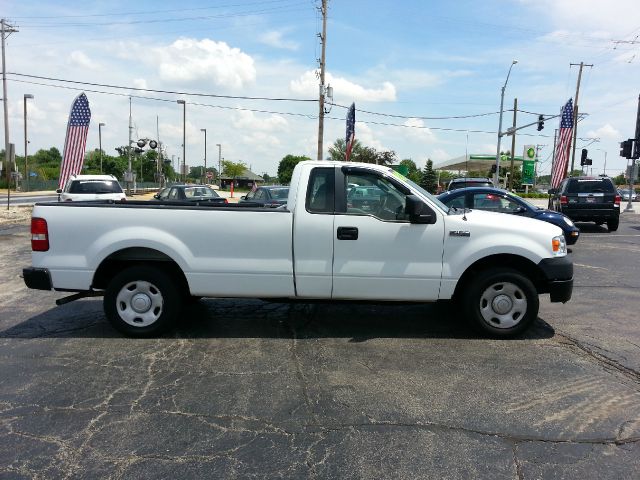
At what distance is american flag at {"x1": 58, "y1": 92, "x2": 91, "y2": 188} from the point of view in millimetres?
21859

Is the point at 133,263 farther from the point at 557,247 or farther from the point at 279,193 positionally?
the point at 279,193

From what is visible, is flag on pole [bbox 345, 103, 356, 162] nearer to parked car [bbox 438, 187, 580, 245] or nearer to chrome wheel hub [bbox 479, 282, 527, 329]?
parked car [bbox 438, 187, 580, 245]

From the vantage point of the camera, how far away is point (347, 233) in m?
5.30

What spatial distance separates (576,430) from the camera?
3.59 meters

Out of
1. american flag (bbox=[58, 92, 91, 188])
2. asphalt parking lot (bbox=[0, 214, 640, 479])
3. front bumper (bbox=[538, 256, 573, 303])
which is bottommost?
asphalt parking lot (bbox=[0, 214, 640, 479])

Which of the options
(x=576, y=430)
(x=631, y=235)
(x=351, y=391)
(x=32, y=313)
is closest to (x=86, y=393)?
(x=351, y=391)

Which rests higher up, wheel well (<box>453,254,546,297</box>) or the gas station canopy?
the gas station canopy

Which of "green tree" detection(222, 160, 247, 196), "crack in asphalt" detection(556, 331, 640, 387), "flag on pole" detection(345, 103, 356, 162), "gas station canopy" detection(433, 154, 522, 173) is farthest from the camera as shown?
"green tree" detection(222, 160, 247, 196)

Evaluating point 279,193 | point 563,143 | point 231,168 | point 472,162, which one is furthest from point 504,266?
point 231,168

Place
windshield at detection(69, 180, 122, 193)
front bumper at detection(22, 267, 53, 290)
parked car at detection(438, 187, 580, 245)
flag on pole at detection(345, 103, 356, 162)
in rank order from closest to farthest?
front bumper at detection(22, 267, 53, 290), parked car at detection(438, 187, 580, 245), windshield at detection(69, 180, 122, 193), flag on pole at detection(345, 103, 356, 162)

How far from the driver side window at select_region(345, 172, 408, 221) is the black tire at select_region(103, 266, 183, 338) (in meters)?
2.10

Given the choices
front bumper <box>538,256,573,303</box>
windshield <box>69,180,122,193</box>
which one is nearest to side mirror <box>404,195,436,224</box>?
front bumper <box>538,256,573,303</box>

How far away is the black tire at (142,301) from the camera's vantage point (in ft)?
18.0

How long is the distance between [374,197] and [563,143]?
27.0m
